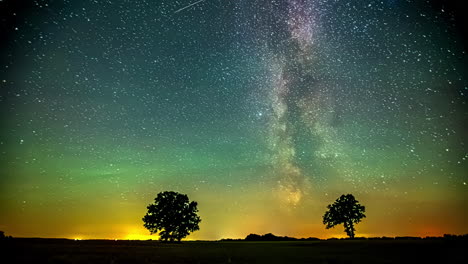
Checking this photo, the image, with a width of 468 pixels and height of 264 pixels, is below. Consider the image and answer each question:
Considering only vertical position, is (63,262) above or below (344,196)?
below

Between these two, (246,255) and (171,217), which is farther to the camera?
(171,217)

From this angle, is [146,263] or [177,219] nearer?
[146,263]

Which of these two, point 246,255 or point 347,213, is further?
point 347,213

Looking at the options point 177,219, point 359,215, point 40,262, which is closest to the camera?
point 40,262

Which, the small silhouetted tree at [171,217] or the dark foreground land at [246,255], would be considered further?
the small silhouetted tree at [171,217]

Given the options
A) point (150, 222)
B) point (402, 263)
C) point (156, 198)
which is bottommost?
point (402, 263)

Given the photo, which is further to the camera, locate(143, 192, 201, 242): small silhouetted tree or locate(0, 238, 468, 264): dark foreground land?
locate(143, 192, 201, 242): small silhouetted tree

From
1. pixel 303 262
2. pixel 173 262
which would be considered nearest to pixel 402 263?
pixel 303 262

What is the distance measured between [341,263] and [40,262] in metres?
17.3

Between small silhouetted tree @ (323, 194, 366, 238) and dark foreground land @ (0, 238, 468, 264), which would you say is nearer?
dark foreground land @ (0, 238, 468, 264)

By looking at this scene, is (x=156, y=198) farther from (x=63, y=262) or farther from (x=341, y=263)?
(x=341, y=263)

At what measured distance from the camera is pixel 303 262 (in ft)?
63.1

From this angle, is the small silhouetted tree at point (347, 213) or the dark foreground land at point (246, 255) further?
the small silhouetted tree at point (347, 213)

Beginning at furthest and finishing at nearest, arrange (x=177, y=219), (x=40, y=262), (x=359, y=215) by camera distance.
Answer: (x=359, y=215), (x=177, y=219), (x=40, y=262)
